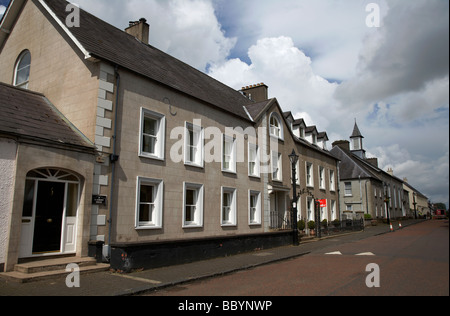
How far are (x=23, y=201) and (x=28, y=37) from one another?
29.6ft

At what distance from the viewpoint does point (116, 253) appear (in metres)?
10.6

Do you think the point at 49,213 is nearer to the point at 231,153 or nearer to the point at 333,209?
the point at 231,153

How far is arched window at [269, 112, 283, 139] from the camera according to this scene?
2262 cm

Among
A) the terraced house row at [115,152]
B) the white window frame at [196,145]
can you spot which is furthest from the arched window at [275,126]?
the white window frame at [196,145]

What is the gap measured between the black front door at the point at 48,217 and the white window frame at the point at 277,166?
13.9 meters

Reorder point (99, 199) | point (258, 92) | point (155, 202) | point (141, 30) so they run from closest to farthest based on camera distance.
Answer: point (99, 199) < point (155, 202) < point (141, 30) < point (258, 92)

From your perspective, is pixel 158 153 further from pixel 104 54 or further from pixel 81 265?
pixel 81 265

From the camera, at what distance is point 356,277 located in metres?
8.70

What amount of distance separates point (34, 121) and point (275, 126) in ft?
Answer: 50.6

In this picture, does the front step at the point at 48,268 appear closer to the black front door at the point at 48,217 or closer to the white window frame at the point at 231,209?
the black front door at the point at 48,217

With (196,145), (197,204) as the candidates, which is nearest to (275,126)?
(196,145)

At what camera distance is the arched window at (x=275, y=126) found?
22.6 metres
